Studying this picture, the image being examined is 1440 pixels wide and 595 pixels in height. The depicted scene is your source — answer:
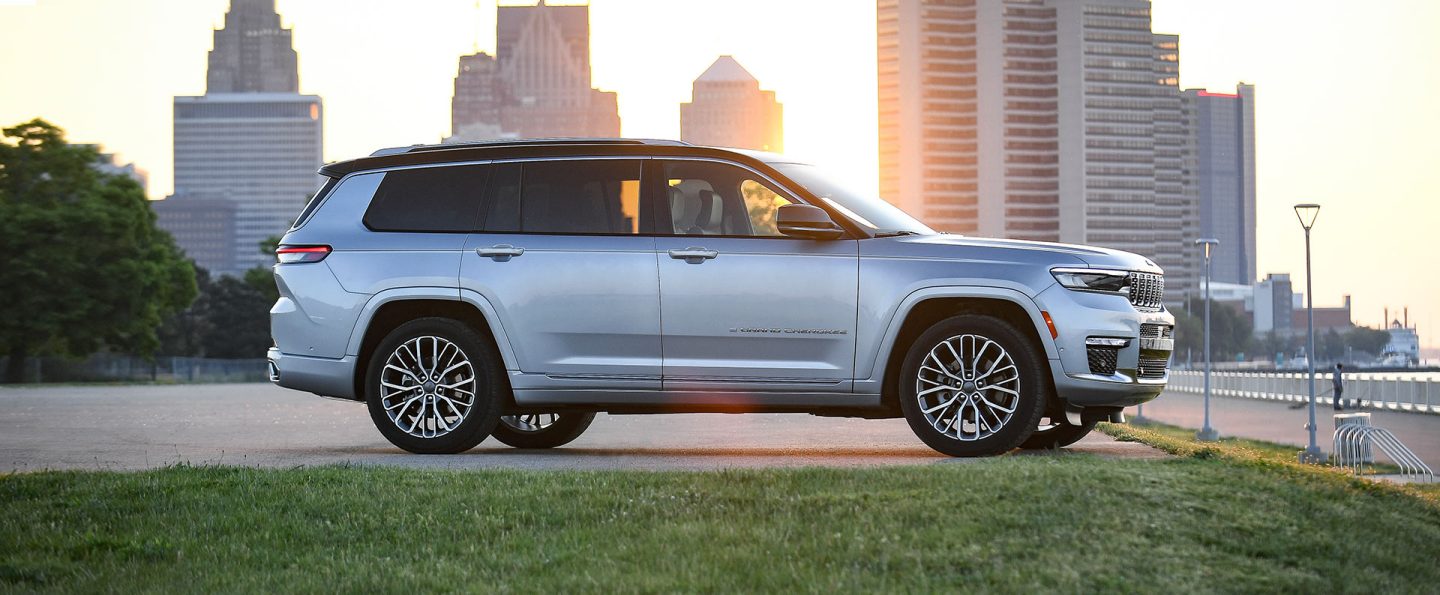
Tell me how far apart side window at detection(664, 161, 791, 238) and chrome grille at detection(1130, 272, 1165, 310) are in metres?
2.12

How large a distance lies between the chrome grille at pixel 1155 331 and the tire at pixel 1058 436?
941 millimetres

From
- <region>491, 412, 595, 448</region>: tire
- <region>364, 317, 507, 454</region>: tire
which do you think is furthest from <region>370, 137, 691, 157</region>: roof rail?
<region>491, 412, 595, 448</region>: tire

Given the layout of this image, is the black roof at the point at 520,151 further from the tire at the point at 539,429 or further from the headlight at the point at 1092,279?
the tire at the point at 539,429

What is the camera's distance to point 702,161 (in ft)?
33.2

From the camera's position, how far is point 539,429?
12.1 metres

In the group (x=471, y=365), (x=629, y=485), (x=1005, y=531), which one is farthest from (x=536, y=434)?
(x=1005, y=531)

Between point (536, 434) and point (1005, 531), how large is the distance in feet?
19.5

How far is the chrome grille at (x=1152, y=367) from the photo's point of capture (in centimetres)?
966

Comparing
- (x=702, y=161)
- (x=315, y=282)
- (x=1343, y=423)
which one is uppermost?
(x=702, y=161)

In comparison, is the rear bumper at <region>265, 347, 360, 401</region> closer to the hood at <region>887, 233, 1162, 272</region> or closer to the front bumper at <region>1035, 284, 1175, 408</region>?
the hood at <region>887, 233, 1162, 272</region>

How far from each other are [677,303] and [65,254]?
5257 cm

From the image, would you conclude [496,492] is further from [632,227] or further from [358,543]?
[632,227]

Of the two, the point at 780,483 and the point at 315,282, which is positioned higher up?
the point at 315,282

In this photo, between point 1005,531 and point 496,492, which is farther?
point 496,492
